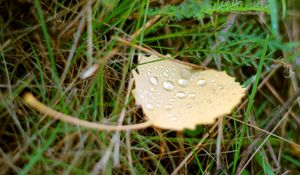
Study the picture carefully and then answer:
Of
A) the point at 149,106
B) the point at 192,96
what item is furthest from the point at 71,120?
the point at 192,96

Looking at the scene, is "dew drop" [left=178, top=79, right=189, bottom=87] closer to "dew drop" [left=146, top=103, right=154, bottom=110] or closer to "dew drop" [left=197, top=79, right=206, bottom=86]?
"dew drop" [left=197, top=79, right=206, bottom=86]

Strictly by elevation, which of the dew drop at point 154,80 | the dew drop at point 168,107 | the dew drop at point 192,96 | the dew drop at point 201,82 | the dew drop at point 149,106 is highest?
the dew drop at point 154,80

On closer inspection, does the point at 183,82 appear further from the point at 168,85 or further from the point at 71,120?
the point at 71,120

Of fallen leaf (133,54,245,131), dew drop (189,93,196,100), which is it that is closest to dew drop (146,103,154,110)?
fallen leaf (133,54,245,131)

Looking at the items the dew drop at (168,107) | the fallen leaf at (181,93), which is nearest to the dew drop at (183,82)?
the fallen leaf at (181,93)

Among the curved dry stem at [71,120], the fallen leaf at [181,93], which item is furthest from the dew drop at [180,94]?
the curved dry stem at [71,120]

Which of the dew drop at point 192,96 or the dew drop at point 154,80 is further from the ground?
the dew drop at point 154,80

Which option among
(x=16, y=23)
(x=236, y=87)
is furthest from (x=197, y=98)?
(x=16, y=23)

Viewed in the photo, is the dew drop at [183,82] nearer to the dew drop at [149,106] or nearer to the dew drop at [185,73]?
the dew drop at [185,73]

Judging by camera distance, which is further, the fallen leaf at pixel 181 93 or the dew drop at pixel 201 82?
the dew drop at pixel 201 82
